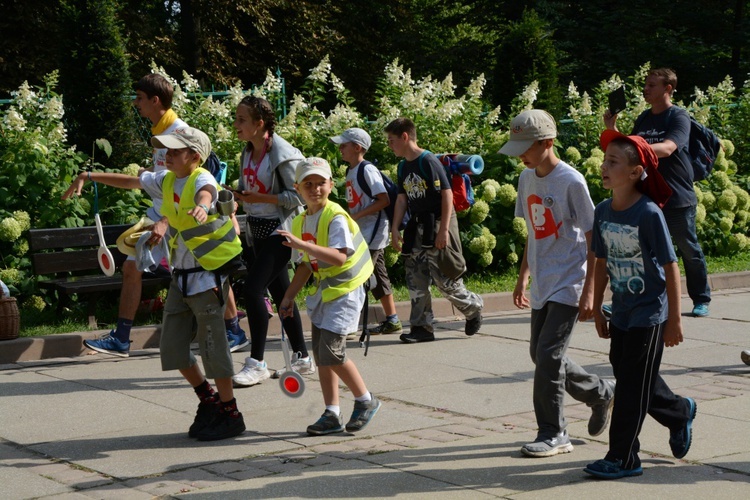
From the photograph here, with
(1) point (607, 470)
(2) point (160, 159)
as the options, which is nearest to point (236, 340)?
(2) point (160, 159)

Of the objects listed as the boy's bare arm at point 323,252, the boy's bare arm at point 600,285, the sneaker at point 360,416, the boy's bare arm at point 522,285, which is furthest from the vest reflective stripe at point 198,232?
the boy's bare arm at point 600,285

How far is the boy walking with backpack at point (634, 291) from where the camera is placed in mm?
5168

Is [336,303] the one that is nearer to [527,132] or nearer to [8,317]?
[527,132]

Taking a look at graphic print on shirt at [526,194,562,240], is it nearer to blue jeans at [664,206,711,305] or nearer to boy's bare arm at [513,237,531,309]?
boy's bare arm at [513,237,531,309]

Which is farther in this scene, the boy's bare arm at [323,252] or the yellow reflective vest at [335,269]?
the yellow reflective vest at [335,269]

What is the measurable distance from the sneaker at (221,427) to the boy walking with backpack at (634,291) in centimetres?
202

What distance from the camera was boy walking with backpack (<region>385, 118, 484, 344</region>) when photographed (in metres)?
9.22

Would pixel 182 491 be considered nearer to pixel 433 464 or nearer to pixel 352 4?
pixel 433 464

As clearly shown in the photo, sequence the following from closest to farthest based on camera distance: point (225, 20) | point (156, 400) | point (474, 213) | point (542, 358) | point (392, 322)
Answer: point (542, 358) < point (156, 400) < point (392, 322) < point (474, 213) < point (225, 20)

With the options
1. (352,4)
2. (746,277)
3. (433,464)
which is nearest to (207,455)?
(433,464)

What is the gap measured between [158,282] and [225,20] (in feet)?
63.3

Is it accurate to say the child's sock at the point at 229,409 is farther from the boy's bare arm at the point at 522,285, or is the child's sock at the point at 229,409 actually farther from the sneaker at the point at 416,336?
the sneaker at the point at 416,336

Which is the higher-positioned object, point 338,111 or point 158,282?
point 338,111

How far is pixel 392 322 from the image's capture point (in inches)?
386
